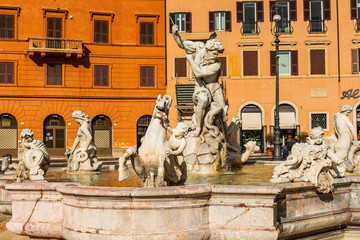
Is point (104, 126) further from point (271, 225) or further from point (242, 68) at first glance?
point (271, 225)

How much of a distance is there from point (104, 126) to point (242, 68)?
1010 cm

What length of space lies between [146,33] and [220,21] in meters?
5.21

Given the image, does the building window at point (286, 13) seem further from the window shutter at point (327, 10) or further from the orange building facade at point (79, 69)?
the orange building facade at point (79, 69)

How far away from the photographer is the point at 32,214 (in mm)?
5207

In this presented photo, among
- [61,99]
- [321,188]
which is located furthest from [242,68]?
[321,188]

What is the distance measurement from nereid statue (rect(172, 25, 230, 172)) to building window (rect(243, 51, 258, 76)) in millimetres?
21628

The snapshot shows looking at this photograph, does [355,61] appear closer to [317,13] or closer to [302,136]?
[317,13]

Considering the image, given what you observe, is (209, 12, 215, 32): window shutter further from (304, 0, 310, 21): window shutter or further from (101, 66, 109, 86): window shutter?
(101, 66, 109, 86): window shutter

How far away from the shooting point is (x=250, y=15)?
3036 centimetres

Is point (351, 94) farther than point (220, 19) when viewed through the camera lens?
No

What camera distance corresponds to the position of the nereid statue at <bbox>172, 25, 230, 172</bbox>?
773 cm

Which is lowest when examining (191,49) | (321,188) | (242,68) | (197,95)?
(321,188)

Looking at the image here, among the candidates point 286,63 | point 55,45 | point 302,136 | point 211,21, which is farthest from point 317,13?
point 55,45

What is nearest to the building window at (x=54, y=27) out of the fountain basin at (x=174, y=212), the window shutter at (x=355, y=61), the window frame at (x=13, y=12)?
the window frame at (x=13, y=12)
